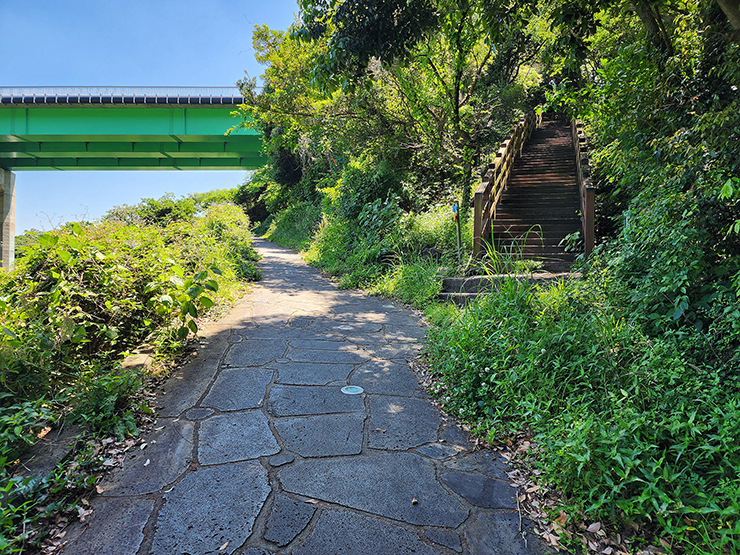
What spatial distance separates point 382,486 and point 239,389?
1.64 meters

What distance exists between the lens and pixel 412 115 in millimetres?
10203

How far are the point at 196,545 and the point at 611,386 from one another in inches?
105

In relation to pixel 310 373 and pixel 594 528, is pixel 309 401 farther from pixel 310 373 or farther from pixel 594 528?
pixel 594 528

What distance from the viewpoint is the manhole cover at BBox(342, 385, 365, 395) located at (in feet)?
11.5

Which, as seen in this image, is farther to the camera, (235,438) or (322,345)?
(322,345)

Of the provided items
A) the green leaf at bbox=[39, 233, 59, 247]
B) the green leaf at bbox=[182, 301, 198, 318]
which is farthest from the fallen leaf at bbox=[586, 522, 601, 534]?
the green leaf at bbox=[39, 233, 59, 247]

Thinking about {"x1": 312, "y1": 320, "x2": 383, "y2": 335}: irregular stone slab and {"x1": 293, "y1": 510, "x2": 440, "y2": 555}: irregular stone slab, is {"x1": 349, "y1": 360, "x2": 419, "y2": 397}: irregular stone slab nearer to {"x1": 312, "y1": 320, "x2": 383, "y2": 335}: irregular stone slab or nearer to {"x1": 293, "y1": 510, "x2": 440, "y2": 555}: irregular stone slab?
{"x1": 312, "y1": 320, "x2": 383, "y2": 335}: irregular stone slab

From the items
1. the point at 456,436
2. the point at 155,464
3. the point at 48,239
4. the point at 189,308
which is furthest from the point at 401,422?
the point at 48,239

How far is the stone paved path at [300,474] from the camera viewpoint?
1.95m

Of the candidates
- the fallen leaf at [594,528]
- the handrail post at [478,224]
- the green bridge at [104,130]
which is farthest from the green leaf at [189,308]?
the green bridge at [104,130]

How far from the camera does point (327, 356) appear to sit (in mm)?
4359

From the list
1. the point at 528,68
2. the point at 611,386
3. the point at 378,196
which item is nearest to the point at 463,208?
the point at 378,196

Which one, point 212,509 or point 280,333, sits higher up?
point 280,333

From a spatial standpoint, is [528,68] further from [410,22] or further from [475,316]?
[475,316]
